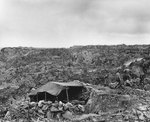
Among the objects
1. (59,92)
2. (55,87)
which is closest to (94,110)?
(59,92)

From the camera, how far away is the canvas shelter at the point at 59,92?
52.3 ft

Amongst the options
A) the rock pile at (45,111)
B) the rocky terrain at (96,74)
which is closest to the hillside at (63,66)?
the rocky terrain at (96,74)

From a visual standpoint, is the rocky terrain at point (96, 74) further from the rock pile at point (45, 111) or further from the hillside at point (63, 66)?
the rock pile at point (45, 111)

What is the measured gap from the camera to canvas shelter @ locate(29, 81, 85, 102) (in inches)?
628

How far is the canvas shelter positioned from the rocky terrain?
1.19m

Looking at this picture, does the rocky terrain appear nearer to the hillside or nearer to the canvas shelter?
the hillside

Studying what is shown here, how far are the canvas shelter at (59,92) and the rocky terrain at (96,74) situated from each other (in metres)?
1.19

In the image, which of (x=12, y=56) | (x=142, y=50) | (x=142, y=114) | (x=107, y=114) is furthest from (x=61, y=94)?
(x=12, y=56)

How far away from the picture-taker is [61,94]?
16141 mm

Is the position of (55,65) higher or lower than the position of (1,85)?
higher

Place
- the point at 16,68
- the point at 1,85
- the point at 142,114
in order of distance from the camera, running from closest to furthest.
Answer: the point at 142,114 → the point at 1,85 → the point at 16,68

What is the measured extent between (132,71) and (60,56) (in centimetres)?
948

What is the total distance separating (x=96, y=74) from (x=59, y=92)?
195 inches

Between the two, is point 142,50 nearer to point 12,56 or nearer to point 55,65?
point 55,65
